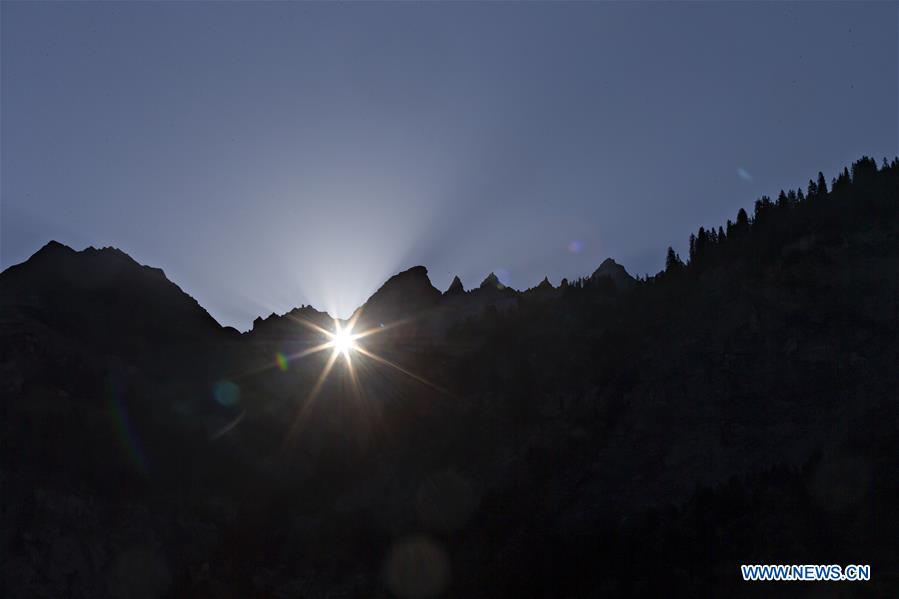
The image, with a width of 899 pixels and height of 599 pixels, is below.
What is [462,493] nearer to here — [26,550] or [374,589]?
[374,589]

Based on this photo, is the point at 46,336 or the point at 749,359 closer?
the point at 749,359

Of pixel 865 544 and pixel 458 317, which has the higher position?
pixel 458 317

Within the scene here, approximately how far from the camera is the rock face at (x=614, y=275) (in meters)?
158

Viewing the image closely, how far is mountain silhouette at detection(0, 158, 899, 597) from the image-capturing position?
104812 mm

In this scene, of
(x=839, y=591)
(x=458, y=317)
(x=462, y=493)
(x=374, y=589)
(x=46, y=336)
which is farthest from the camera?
(x=458, y=317)

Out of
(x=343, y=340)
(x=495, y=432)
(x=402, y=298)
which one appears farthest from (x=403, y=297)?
(x=495, y=432)

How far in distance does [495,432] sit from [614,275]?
1682 inches

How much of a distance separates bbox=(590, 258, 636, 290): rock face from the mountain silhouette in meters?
1.16

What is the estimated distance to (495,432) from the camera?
135m

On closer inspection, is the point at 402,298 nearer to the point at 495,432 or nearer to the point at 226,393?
the point at 226,393

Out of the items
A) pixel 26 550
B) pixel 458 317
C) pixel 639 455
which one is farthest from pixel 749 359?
pixel 26 550

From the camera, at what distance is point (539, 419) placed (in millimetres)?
133250

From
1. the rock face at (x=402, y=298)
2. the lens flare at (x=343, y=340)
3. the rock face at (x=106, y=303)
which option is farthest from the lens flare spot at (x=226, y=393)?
the rock face at (x=402, y=298)

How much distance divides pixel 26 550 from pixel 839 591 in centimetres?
8726
